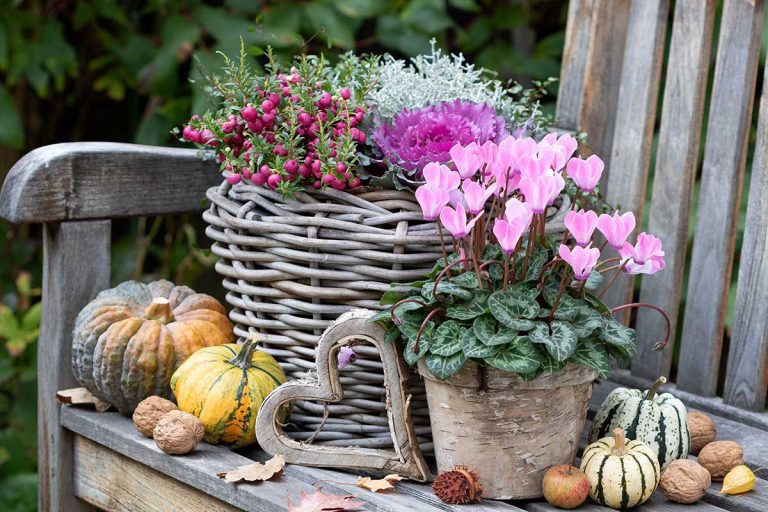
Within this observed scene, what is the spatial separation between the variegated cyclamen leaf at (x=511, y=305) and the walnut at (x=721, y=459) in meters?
0.35

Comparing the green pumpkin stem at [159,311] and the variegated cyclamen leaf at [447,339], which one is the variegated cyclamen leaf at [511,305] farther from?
the green pumpkin stem at [159,311]

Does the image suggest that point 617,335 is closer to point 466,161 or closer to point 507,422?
point 507,422

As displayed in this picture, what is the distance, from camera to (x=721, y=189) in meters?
1.49

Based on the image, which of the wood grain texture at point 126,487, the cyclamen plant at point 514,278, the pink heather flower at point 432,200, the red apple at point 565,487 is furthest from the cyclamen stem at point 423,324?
the wood grain texture at point 126,487

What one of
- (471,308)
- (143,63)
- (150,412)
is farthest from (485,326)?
(143,63)

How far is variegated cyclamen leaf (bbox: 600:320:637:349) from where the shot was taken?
3.57 feet

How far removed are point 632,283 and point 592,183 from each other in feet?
→ 1.88

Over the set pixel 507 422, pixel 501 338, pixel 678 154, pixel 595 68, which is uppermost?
pixel 595 68

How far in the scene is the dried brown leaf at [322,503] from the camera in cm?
107

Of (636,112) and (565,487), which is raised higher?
(636,112)

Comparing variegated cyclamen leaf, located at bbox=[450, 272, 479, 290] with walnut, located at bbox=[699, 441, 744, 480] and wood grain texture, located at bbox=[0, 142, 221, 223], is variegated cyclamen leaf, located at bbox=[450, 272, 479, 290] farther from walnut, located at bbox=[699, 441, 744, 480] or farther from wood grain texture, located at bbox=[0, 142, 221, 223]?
wood grain texture, located at bbox=[0, 142, 221, 223]

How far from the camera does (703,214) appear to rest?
1520 millimetres

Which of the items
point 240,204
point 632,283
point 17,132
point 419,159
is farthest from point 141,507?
point 17,132

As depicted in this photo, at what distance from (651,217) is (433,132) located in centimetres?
54
